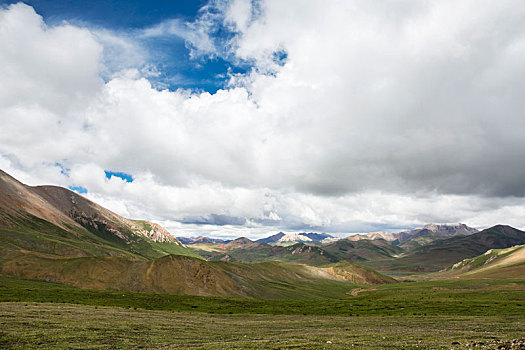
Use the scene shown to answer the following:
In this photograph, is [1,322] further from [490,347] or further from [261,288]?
[261,288]

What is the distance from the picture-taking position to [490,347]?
952 inches

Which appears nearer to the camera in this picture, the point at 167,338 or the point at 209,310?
the point at 167,338

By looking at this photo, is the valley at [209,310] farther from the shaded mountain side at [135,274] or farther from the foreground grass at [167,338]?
the shaded mountain side at [135,274]

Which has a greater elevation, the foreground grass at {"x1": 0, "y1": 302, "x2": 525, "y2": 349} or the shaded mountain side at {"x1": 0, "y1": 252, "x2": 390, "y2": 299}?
the foreground grass at {"x1": 0, "y1": 302, "x2": 525, "y2": 349}

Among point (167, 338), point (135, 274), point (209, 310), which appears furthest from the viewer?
point (135, 274)

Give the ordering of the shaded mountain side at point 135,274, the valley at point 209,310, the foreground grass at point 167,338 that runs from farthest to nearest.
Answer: the shaded mountain side at point 135,274
the valley at point 209,310
the foreground grass at point 167,338

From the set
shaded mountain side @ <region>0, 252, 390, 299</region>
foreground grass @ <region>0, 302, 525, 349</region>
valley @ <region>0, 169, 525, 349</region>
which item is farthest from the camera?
shaded mountain side @ <region>0, 252, 390, 299</region>

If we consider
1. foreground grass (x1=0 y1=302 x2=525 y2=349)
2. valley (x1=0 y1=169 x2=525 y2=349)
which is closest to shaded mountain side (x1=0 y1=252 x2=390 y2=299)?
valley (x1=0 y1=169 x2=525 y2=349)

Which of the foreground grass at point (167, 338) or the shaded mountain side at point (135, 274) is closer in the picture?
the foreground grass at point (167, 338)

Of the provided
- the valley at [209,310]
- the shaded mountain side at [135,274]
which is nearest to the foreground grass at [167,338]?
the valley at [209,310]

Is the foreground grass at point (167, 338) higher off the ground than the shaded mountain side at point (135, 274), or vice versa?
the foreground grass at point (167, 338)

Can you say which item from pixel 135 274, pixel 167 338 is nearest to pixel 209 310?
pixel 167 338

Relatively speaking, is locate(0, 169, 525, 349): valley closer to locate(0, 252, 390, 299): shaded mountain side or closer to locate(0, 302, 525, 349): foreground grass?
locate(0, 302, 525, 349): foreground grass

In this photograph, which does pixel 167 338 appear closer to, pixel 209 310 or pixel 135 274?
pixel 209 310
